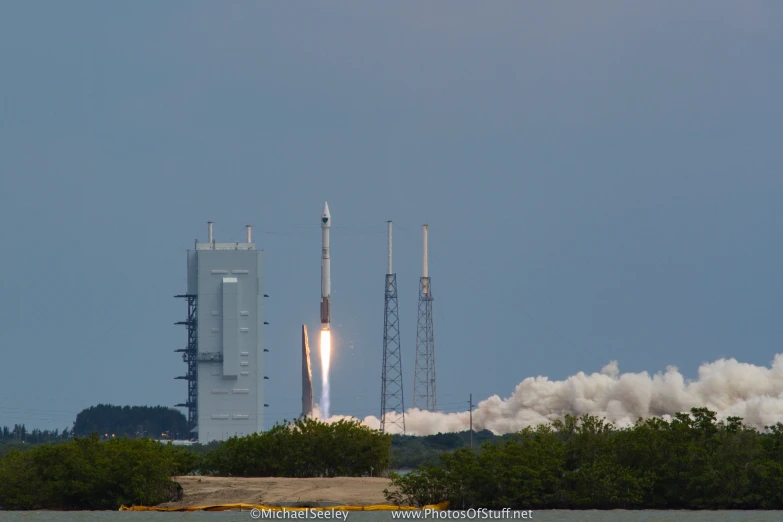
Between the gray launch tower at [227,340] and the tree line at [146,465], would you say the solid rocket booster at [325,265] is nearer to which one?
the gray launch tower at [227,340]

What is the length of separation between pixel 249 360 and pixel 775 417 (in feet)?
116

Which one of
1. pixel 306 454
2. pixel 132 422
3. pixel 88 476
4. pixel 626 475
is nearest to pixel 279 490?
pixel 306 454

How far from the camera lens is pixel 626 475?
40.0 m

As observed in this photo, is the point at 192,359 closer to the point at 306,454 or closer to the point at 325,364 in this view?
the point at 325,364

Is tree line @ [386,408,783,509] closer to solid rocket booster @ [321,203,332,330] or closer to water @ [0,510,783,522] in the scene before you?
water @ [0,510,783,522]

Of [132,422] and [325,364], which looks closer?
[325,364]

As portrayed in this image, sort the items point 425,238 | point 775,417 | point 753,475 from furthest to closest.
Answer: point 425,238, point 775,417, point 753,475

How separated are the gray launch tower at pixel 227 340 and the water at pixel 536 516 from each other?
5406 centimetres

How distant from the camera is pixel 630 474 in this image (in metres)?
40.2

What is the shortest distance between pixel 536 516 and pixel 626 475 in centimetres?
350

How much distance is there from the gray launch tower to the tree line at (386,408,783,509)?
180 ft

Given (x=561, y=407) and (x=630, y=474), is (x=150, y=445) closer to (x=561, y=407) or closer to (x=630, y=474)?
(x=630, y=474)

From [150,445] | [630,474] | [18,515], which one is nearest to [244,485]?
[150,445]

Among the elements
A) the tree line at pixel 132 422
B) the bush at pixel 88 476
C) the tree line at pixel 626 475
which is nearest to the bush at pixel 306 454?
the bush at pixel 88 476
